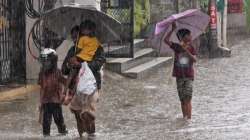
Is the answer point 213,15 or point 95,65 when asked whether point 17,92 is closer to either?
point 95,65

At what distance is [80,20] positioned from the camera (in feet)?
32.9

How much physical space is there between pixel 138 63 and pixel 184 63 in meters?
7.01

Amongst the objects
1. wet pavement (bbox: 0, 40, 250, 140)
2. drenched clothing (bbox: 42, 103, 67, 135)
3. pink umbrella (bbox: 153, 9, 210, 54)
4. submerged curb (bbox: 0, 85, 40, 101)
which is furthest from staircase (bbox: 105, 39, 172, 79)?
drenched clothing (bbox: 42, 103, 67, 135)

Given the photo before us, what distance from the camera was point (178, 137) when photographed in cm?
1038

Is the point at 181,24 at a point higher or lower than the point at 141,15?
higher

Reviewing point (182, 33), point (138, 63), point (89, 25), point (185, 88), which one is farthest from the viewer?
point (138, 63)

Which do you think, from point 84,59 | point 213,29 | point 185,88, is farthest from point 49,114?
point 213,29

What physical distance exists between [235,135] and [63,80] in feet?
8.79

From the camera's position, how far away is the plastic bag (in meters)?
9.62

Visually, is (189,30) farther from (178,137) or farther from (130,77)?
(130,77)

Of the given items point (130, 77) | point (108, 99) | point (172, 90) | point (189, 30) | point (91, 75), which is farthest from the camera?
point (130, 77)

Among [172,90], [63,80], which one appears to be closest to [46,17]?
[63,80]

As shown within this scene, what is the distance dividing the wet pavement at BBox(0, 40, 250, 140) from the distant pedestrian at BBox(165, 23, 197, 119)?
36 cm

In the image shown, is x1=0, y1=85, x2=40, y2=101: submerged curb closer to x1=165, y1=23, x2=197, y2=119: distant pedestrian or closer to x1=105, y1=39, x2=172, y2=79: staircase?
x1=105, y1=39, x2=172, y2=79: staircase
